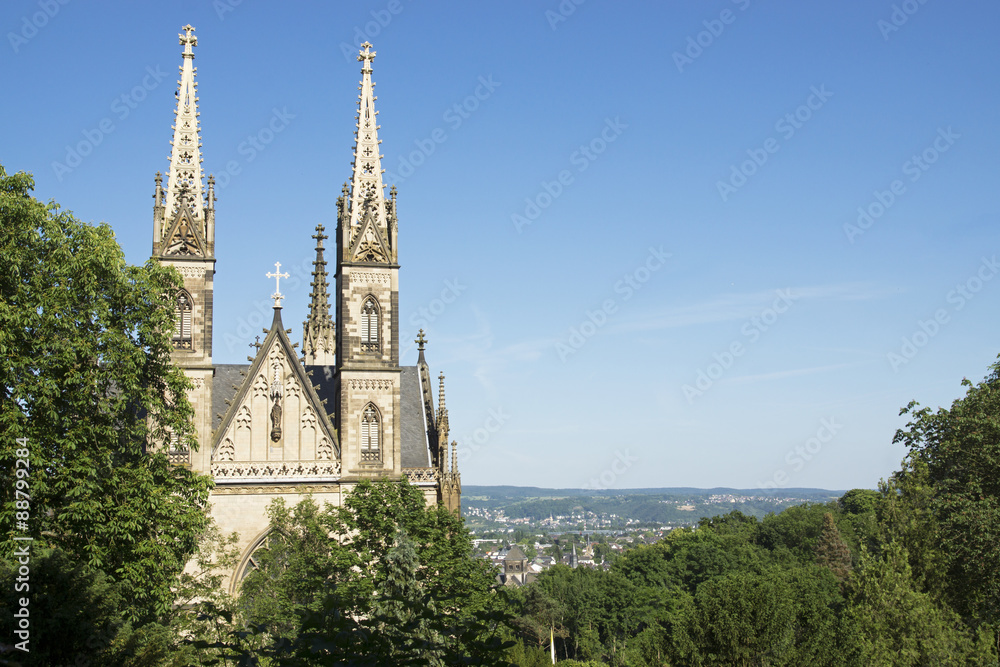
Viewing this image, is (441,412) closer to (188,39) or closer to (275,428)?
(275,428)

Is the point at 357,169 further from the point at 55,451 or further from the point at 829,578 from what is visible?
the point at 829,578

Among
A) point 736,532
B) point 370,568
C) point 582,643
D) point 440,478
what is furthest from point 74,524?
point 736,532

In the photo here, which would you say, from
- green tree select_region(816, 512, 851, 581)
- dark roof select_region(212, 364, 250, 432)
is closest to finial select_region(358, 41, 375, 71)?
dark roof select_region(212, 364, 250, 432)

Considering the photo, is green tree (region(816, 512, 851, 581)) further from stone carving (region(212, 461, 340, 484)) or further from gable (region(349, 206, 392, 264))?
gable (region(349, 206, 392, 264))

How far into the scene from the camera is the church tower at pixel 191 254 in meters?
43.2

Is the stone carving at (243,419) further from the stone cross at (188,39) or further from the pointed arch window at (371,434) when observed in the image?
the stone cross at (188,39)

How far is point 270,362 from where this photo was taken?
44.9 metres

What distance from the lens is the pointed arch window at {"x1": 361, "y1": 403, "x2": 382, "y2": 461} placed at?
44.5 m

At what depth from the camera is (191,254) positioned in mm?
43938

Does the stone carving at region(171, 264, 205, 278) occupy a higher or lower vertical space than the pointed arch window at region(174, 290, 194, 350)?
higher

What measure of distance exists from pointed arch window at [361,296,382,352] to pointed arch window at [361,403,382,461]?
2.68 meters

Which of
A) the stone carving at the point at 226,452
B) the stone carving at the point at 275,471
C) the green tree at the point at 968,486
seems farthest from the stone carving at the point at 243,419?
the green tree at the point at 968,486

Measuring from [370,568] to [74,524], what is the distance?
11.0m

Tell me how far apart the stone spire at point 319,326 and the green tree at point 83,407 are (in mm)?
26239
